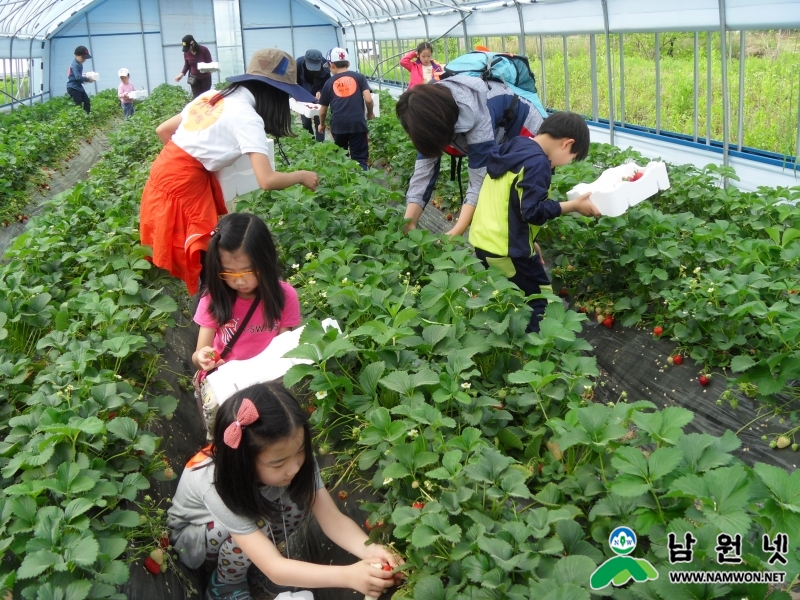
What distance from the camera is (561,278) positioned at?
4906mm

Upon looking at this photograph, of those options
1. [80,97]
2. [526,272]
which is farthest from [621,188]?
[80,97]

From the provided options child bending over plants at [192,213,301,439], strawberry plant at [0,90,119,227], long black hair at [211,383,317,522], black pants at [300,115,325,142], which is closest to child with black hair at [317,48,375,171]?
black pants at [300,115,325,142]

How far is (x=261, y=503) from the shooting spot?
2.30m

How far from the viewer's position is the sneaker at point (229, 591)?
264 centimetres

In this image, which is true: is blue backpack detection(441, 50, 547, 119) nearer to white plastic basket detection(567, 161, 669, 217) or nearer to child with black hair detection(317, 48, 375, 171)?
white plastic basket detection(567, 161, 669, 217)

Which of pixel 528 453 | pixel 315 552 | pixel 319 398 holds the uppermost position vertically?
pixel 319 398

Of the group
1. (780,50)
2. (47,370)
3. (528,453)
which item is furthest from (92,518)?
(780,50)

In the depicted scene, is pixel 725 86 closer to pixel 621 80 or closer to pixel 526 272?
pixel 621 80

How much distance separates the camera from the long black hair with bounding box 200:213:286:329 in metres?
3.02

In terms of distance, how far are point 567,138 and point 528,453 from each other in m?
1.84

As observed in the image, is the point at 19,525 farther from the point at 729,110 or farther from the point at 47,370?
the point at 729,110

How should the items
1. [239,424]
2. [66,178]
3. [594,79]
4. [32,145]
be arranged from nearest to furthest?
[239,424] < [32,145] < [594,79] < [66,178]

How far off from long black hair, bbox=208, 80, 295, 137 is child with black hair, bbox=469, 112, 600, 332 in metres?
1.04

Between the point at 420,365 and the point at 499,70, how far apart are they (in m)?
2.35
